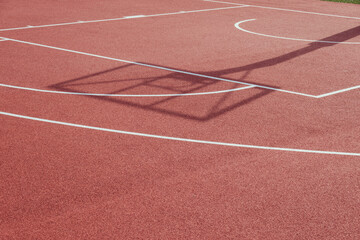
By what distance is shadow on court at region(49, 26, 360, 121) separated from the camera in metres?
8.53

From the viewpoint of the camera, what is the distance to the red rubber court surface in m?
5.35

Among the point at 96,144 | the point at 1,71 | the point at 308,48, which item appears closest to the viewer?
the point at 96,144

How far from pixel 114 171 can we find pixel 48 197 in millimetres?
933

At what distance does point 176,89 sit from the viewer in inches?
376

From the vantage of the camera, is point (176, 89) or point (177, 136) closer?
point (177, 136)

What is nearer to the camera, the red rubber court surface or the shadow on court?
the red rubber court surface

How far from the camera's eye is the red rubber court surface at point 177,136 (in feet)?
17.5

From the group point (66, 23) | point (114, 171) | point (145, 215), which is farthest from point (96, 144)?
point (66, 23)

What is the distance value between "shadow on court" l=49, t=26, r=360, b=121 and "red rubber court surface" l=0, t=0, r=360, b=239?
36 mm

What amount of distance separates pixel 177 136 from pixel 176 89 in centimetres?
225

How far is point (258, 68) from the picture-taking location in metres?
11.3

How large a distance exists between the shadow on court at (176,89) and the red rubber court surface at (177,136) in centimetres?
4

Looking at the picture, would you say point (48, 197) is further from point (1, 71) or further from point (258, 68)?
point (258, 68)

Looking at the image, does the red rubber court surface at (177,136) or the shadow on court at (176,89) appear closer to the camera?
the red rubber court surface at (177,136)
